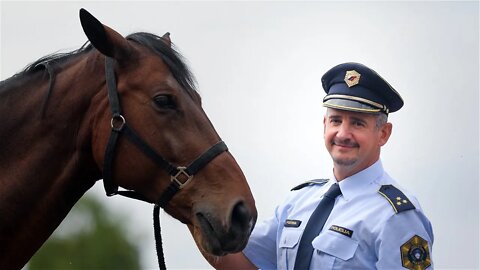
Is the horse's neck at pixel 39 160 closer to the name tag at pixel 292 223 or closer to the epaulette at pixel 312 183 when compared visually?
the name tag at pixel 292 223

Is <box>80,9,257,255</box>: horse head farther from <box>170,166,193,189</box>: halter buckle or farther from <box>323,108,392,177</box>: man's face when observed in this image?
<box>323,108,392,177</box>: man's face

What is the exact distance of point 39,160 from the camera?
16.6ft

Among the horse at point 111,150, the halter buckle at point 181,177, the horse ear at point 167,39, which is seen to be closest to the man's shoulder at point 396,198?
the horse at point 111,150

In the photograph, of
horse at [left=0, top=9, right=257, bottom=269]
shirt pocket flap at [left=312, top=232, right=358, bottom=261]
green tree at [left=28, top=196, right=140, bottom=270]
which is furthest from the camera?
green tree at [left=28, top=196, right=140, bottom=270]

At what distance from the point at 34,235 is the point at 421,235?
207cm

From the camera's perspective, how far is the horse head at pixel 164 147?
4.96 meters

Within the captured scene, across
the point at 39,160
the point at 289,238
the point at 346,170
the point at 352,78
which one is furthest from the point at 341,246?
the point at 39,160

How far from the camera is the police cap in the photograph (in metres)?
5.55

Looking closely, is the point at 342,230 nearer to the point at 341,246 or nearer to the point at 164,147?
the point at 341,246

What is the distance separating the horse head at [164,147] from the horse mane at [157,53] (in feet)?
0.21

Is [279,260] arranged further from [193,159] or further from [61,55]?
[61,55]

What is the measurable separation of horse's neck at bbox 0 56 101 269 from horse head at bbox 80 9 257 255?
0.34ft

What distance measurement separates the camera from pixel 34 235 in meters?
5.03

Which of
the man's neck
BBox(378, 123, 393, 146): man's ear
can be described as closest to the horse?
the man's neck
